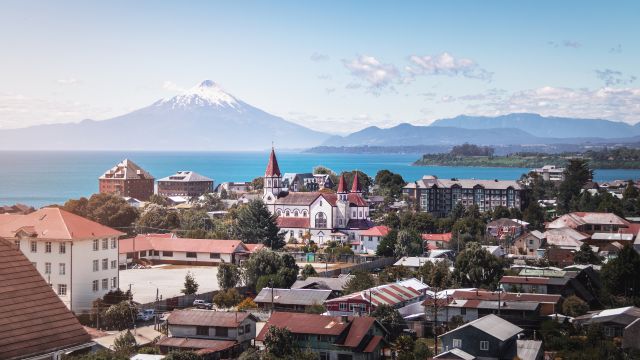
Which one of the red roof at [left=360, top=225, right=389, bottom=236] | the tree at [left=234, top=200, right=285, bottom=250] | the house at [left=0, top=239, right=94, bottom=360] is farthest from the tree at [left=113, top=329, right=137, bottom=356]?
the red roof at [left=360, top=225, right=389, bottom=236]

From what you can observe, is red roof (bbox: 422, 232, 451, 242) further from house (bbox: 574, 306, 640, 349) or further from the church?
house (bbox: 574, 306, 640, 349)

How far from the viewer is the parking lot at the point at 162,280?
104ft

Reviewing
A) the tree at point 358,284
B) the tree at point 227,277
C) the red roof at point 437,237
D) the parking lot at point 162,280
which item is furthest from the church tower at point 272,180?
the tree at point 358,284

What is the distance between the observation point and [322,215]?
5406 cm

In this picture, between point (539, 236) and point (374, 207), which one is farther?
point (374, 207)

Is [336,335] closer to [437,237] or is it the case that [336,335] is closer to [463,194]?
[437,237]

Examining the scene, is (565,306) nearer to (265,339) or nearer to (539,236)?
(265,339)

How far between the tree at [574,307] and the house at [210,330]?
1147 cm

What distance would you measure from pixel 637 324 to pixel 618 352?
2502mm

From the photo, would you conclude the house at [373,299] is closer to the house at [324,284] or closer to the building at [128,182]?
the house at [324,284]

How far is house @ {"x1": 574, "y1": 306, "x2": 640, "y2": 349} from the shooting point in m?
23.9

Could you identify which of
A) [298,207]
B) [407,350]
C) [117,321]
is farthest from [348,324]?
[298,207]

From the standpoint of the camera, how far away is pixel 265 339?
21.5 metres

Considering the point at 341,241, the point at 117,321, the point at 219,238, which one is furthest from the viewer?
the point at 341,241
